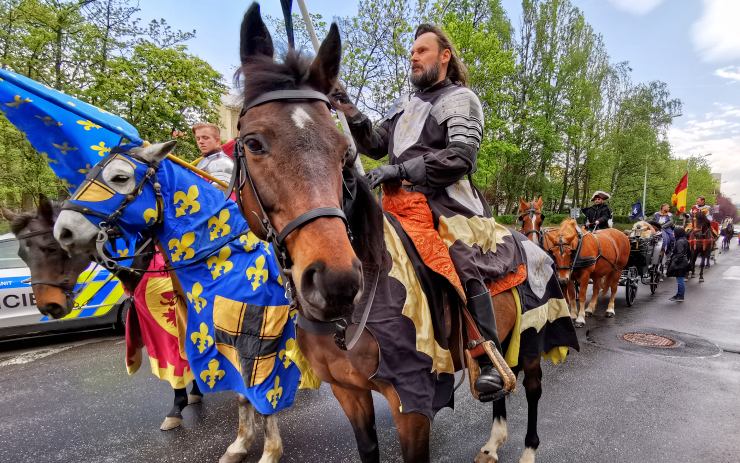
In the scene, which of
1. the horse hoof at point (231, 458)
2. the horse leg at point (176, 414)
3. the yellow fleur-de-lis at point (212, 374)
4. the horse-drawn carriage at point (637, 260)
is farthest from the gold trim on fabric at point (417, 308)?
the horse-drawn carriage at point (637, 260)

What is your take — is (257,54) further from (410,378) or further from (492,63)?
(492,63)

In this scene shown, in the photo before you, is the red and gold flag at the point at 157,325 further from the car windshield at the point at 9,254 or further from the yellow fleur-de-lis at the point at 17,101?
the car windshield at the point at 9,254

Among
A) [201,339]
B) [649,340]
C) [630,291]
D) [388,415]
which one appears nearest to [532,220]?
[649,340]

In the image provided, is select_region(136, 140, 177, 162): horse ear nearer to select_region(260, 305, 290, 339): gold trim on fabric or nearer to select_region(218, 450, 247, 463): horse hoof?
select_region(260, 305, 290, 339): gold trim on fabric

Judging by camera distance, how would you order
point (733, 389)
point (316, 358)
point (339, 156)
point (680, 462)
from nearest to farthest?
point (339, 156) → point (316, 358) → point (680, 462) → point (733, 389)

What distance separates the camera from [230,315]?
2461mm

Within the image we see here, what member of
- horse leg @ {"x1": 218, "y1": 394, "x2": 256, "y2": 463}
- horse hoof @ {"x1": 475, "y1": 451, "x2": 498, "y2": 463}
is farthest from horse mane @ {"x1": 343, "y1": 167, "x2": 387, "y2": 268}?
horse hoof @ {"x1": 475, "y1": 451, "x2": 498, "y2": 463}

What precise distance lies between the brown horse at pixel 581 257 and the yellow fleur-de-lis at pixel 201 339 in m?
6.40

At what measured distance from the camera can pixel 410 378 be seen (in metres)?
1.79

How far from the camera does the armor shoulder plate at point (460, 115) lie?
199 centimetres

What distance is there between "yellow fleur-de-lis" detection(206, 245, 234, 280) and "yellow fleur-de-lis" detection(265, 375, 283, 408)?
0.82m

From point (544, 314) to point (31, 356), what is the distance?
23.3ft

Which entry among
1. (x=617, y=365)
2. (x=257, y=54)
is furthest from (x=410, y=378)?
(x=617, y=365)

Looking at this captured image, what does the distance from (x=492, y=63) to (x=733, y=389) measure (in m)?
15.8
